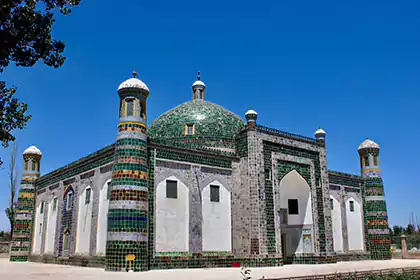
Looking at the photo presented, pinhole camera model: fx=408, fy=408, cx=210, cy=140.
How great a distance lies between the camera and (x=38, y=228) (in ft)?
89.1

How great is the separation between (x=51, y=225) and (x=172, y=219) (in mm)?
10335

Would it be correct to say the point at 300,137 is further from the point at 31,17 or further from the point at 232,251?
the point at 31,17

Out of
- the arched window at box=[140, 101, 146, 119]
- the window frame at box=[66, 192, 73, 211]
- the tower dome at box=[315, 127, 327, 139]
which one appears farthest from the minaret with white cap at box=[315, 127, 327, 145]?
the window frame at box=[66, 192, 73, 211]

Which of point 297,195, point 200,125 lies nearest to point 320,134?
point 297,195

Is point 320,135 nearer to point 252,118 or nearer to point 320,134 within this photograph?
point 320,134

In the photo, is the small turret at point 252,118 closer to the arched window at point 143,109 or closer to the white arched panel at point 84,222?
the arched window at point 143,109

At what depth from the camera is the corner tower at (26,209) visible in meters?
27.0

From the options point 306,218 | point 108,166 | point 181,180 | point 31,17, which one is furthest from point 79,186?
point 31,17

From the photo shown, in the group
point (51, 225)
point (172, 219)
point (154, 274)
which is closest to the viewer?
point (154, 274)

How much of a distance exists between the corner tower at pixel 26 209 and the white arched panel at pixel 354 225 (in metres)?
21.7

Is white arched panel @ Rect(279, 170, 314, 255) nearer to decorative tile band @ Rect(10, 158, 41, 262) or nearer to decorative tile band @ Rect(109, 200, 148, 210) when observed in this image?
decorative tile band @ Rect(109, 200, 148, 210)

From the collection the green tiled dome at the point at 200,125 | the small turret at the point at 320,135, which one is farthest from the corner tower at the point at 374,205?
the green tiled dome at the point at 200,125

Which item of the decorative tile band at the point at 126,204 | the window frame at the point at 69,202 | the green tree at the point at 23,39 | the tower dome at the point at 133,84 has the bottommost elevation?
the decorative tile band at the point at 126,204

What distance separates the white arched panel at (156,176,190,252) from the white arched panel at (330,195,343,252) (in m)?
12.0
